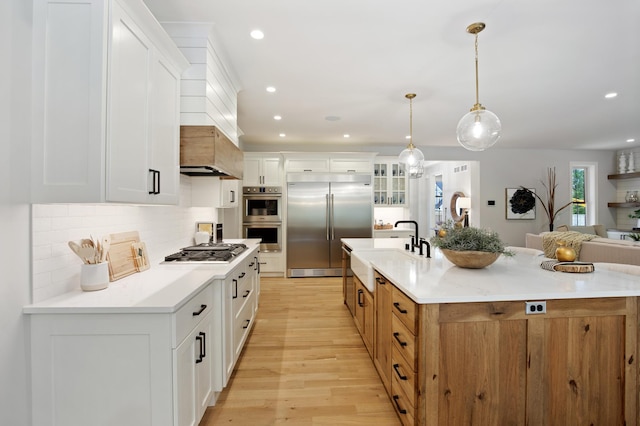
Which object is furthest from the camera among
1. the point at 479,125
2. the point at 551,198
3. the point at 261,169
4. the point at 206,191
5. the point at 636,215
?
the point at 551,198

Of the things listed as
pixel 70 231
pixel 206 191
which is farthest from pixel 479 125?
pixel 70 231

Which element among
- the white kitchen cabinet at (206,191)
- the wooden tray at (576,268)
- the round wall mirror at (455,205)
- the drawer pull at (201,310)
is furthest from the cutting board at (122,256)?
the round wall mirror at (455,205)

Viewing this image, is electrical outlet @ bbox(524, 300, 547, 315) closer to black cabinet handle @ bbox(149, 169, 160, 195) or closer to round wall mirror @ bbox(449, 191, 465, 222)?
black cabinet handle @ bbox(149, 169, 160, 195)

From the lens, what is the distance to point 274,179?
5.63m

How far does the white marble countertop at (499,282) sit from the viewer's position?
4.61 ft

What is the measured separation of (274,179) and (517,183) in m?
5.36

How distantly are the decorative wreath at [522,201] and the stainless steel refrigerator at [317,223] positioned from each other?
3.56 m

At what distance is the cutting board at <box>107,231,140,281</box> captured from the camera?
5.77 feet

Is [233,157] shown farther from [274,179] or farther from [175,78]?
[274,179]

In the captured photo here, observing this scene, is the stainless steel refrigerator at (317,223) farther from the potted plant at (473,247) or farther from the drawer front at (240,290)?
the potted plant at (473,247)

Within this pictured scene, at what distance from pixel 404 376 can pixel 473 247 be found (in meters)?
0.92

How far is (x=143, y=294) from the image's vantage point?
1470 mm

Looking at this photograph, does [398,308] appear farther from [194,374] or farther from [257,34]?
[257,34]

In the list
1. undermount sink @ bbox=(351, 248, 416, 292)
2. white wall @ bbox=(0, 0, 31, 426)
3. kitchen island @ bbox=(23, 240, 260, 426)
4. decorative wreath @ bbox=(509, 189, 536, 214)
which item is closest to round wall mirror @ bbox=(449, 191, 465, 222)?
decorative wreath @ bbox=(509, 189, 536, 214)
